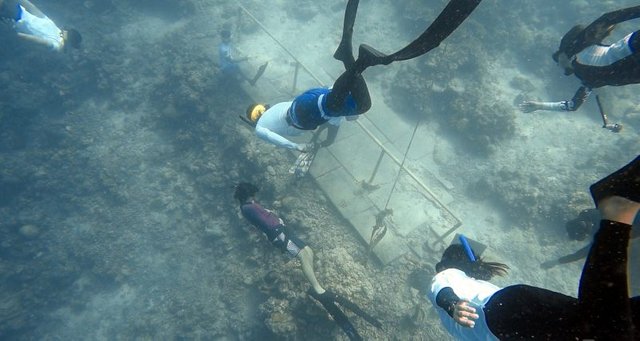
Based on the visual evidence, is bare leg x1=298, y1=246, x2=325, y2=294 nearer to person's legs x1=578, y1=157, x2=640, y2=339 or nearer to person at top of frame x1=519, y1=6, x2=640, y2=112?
person's legs x1=578, y1=157, x2=640, y2=339

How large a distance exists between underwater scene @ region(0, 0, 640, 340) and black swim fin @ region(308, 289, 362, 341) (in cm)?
4


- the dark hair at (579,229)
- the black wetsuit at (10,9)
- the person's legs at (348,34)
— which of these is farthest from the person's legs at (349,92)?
the black wetsuit at (10,9)

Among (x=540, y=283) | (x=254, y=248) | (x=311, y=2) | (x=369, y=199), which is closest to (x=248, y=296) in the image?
(x=254, y=248)

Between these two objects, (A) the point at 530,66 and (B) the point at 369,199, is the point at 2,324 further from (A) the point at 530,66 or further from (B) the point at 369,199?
(A) the point at 530,66

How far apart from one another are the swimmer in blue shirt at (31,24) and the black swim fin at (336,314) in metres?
10.5

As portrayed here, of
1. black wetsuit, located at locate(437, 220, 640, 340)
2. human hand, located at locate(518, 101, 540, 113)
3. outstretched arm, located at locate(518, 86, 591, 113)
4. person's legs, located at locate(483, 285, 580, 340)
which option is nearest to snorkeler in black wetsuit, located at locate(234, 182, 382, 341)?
person's legs, located at locate(483, 285, 580, 340)

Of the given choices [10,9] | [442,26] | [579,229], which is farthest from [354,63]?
[10,9]

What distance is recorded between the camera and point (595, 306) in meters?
1.54

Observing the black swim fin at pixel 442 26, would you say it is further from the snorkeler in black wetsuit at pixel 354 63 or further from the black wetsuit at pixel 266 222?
the black wetsuit at pixel 266 222

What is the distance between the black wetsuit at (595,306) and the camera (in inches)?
59.0

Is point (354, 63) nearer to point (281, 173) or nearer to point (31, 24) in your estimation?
point (281, 173)

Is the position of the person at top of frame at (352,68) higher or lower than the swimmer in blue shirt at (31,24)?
higher

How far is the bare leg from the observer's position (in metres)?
6.91

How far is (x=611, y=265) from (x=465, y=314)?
1.78 meters
